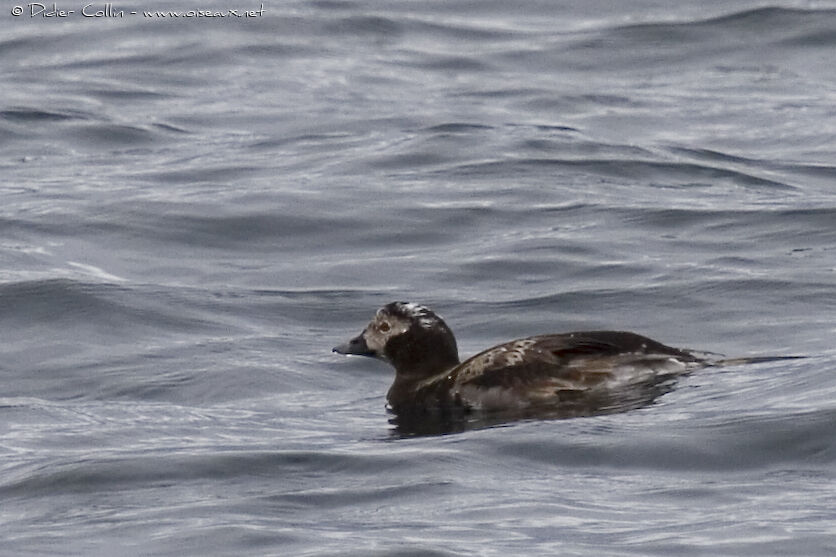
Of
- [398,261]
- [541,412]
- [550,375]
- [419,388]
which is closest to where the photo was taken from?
[541,412]

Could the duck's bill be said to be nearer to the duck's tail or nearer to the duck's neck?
the duck's neck

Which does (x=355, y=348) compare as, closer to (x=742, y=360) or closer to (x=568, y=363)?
(x=568, y=363)

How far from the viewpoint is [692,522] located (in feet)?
25.0

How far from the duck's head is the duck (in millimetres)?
96

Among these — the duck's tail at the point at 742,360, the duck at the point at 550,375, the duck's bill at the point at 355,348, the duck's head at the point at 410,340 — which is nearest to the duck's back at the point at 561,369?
the duck at the point at 550,375

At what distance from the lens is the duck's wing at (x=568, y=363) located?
9.80 metres

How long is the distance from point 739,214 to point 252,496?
7.99 meters

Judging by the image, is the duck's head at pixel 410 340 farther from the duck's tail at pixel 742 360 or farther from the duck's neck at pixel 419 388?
the duck's tail at pixel 742 360

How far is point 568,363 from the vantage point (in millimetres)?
9906

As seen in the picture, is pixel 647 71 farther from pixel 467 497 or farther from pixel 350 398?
pixel 467 497

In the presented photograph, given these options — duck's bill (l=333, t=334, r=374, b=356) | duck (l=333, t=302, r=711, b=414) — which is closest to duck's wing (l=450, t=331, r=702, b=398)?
Answer: duck (l=333, t=302, r=711, b=414)

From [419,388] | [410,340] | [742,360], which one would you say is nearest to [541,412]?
[419,388]

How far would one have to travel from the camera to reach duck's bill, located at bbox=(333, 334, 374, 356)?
10.6 m

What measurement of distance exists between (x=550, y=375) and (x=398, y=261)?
14.2 ft
